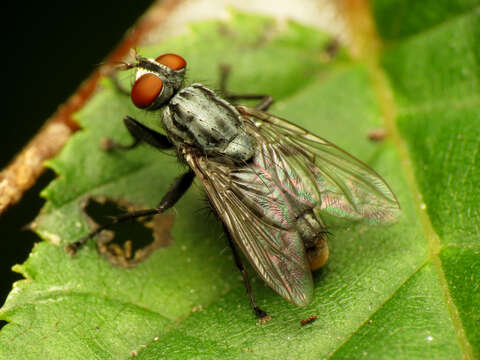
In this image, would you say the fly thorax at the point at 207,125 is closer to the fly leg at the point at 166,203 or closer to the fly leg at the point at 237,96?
the fly leg at the point at 166,203

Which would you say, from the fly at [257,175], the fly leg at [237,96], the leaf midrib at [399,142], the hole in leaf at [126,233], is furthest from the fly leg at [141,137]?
the leaf midrib at [399,142]

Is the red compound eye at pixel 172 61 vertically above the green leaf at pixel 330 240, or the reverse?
the red compound eye at pixel 172 61

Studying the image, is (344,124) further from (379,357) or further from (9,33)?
(9,33)

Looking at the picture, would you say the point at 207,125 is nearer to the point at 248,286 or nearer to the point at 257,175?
the point at 257,175

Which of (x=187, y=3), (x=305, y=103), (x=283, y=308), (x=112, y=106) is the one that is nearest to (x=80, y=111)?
(x=112, y=106)

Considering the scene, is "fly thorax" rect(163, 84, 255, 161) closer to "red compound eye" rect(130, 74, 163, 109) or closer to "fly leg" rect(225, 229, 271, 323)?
"red compound eye" rect(130, 74, 163, 109)

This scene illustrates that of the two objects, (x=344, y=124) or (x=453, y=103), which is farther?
(x=344, y=124)

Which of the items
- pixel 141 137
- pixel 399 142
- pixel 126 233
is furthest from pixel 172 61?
pixel 399 142
